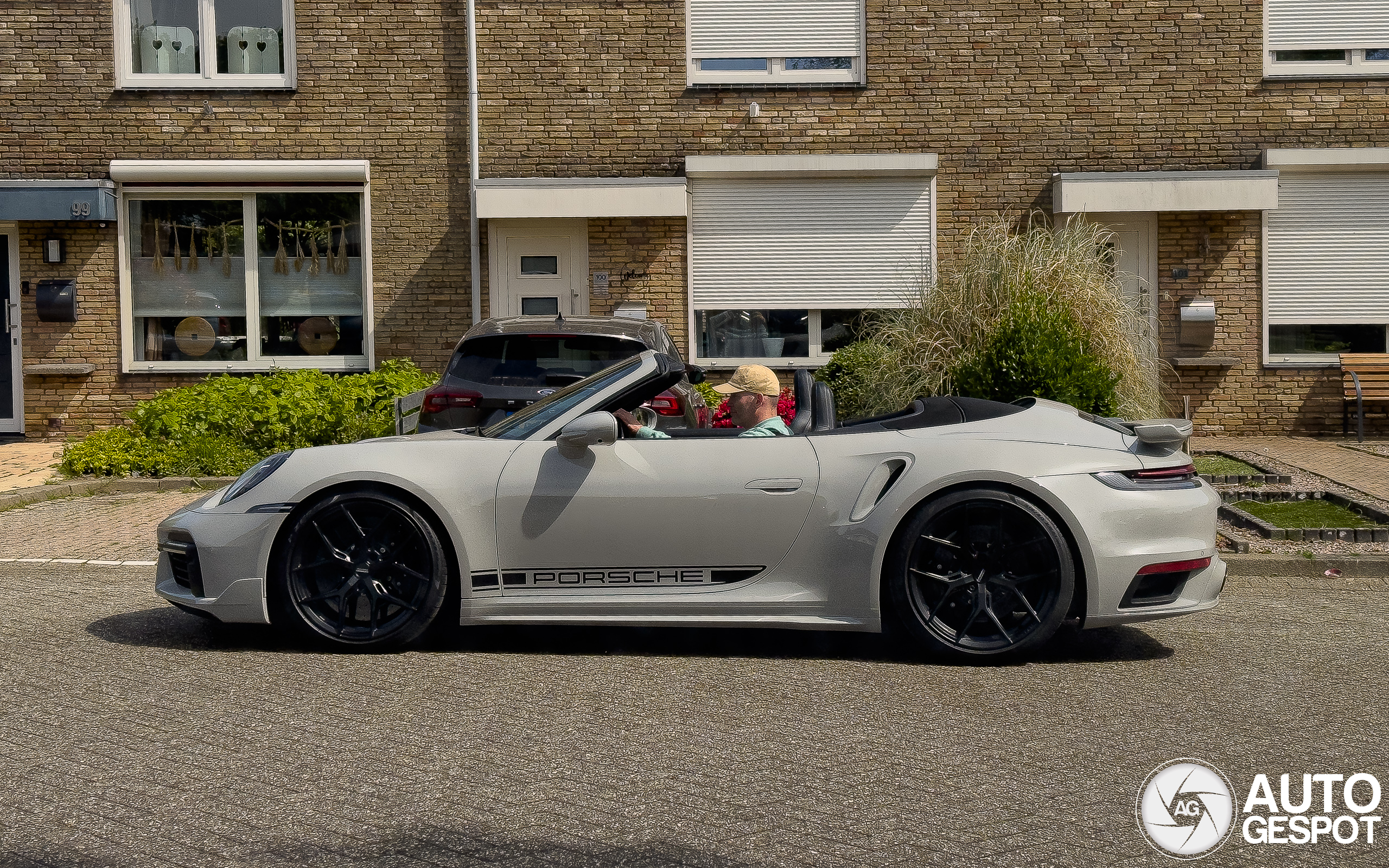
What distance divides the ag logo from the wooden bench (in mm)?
12239

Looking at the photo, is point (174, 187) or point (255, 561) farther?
point (174, 187)

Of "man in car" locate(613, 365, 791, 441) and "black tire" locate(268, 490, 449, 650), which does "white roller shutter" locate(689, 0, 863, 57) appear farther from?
"black tire" locate(268, 490, 449, 650)

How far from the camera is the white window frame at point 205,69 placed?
16.4 m

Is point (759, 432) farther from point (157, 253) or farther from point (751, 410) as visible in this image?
point (157, 253)

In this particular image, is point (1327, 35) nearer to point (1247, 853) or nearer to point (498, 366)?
point (498, 366)

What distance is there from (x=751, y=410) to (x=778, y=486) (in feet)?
2.06

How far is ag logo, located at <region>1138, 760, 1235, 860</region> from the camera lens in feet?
12.9

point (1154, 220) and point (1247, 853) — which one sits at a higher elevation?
point (1154, 220)

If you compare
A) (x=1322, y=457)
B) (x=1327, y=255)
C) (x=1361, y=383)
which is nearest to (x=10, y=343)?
(x=1322, y=457)

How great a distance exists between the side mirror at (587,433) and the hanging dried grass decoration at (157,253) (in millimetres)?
12087

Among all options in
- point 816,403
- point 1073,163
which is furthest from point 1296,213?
point 816,403

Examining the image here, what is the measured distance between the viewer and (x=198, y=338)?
16.7m

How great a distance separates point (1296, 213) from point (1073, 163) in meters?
2.60

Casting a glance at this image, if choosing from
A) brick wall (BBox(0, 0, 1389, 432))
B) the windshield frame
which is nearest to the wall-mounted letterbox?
brick wall (BBox(0, 0, 1389, 432))
